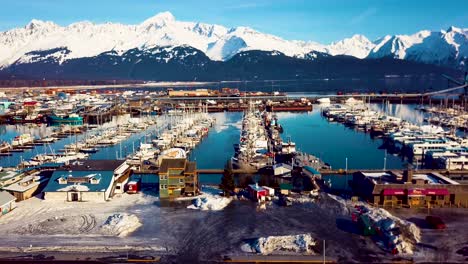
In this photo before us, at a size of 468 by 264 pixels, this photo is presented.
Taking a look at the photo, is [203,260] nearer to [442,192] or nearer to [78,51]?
Result: [442,192]

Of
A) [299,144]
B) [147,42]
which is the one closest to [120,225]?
[299,144]

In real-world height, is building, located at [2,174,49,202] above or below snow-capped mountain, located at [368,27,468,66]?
below

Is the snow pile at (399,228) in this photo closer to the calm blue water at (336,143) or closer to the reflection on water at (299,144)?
the reflection on water at (299,144)

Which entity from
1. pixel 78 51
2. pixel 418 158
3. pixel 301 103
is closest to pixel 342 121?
pixel 301 103

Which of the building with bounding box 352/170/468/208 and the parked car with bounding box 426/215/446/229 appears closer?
the parked car with bounding box 426/215/446/229

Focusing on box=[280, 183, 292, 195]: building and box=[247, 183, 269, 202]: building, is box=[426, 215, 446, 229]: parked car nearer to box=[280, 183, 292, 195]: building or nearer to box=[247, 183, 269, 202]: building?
box=[280, 183, 292, 195]: building

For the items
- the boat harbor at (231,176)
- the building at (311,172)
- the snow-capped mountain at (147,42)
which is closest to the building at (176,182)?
the boat harbor at (231,176)

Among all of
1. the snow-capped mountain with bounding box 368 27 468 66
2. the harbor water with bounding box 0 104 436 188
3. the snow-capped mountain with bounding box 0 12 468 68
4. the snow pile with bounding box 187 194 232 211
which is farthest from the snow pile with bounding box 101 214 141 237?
the snow-capped mountain with bounding box 368 27 468 66
